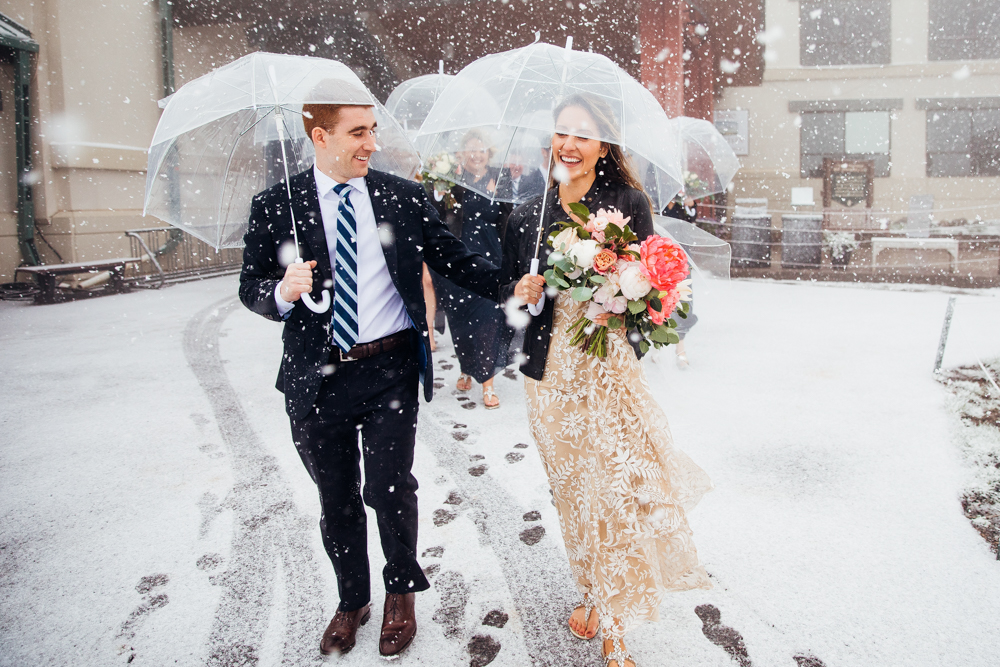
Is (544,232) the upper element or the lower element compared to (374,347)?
upper

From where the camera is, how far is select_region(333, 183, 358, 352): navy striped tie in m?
2.05

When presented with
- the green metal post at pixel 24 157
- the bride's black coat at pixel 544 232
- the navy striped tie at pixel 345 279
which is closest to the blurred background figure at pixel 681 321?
the bride's black coat at pixel 544 232

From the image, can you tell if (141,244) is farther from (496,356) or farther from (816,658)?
(816,658)

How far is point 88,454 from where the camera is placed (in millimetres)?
3975

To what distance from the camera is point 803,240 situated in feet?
43.8

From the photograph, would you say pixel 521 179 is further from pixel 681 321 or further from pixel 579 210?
pixel 681 321

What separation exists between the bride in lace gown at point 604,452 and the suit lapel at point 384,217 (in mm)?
407

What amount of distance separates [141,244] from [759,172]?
51.3 feet

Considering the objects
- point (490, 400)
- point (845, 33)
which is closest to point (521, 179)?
point (490, 400)

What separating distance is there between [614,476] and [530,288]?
2.27 ft

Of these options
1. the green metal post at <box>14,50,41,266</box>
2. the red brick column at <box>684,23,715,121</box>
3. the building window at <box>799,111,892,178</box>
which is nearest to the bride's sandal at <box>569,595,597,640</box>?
the green metal post at <box>14,50,41,266</box>

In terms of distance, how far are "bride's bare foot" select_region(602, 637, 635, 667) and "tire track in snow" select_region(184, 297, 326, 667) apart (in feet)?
3.25

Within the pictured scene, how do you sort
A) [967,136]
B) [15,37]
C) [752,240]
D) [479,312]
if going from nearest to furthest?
[479,312]
[15,37]
[752,240]
[967,136]

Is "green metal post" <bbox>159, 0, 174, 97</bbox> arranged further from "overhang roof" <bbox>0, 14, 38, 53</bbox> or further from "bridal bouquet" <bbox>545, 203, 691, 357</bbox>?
"bridal bouquet" <bbox>545, 203, 691, 357</bbox>
